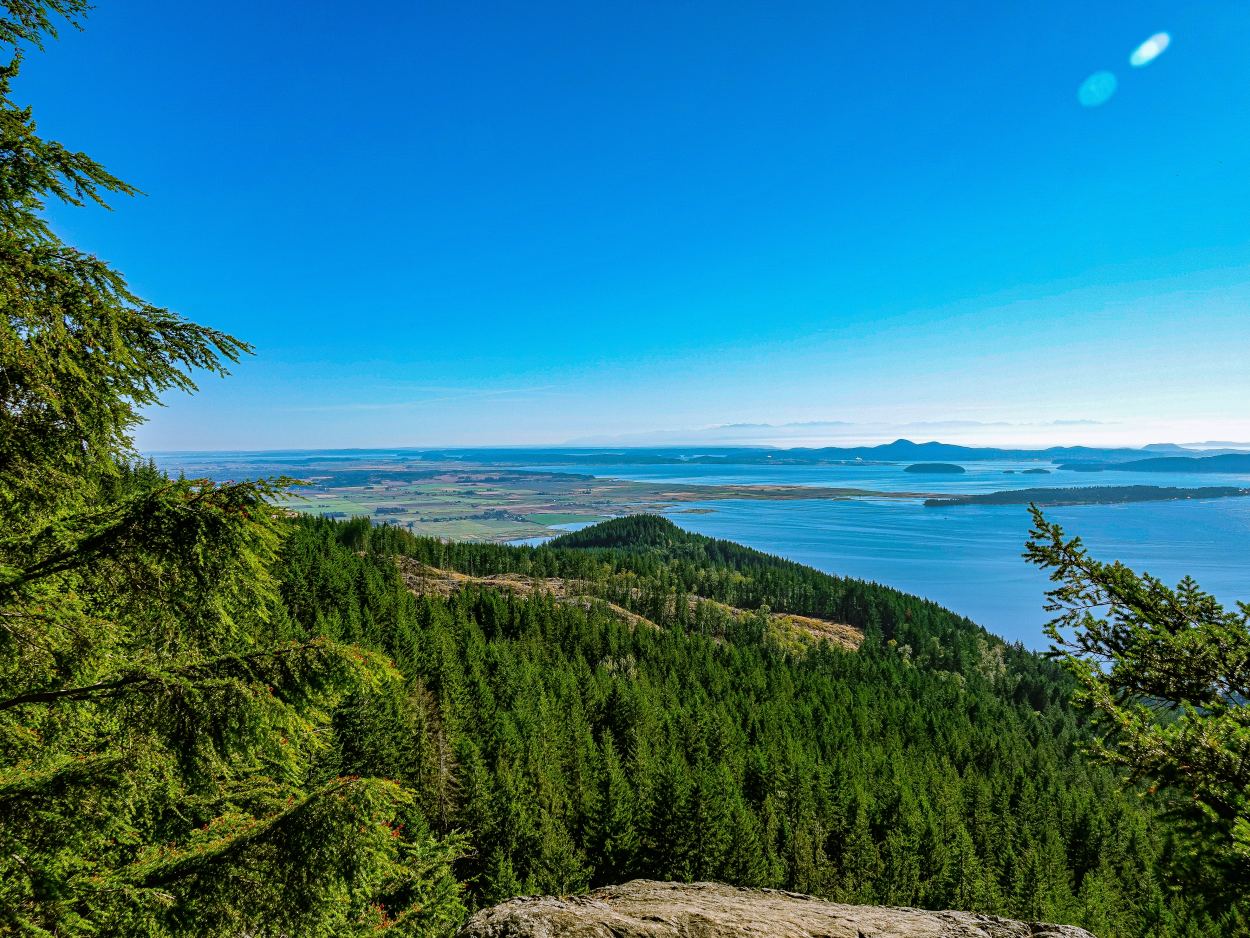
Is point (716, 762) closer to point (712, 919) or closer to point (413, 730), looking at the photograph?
point (413, 730)

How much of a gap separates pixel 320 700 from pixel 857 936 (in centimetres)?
848

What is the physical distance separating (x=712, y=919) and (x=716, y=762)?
123 ft

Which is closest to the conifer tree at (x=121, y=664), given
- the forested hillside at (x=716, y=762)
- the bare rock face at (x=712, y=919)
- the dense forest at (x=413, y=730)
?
the dense forest at (x=413, y=730)

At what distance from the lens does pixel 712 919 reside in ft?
25.5

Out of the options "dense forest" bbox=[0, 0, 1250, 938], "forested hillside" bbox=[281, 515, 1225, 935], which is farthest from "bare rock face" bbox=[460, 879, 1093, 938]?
"forested hillside" bbox=[281, 515, 1225, 935]

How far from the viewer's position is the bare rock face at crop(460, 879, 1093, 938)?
24.0 feet

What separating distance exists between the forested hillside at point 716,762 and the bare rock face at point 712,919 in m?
3.01

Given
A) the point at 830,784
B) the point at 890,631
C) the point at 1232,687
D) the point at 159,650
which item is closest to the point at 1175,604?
the point at 1232,687

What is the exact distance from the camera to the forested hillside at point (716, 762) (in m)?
28.2

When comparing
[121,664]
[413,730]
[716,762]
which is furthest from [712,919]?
[716,762]

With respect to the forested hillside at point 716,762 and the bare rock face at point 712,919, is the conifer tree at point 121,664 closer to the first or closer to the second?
the forested hillside at point 716,762

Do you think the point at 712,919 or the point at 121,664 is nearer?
the point at 121,664

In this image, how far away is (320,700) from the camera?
171 inches

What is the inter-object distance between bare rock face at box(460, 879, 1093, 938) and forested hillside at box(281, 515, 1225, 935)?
118 inches
